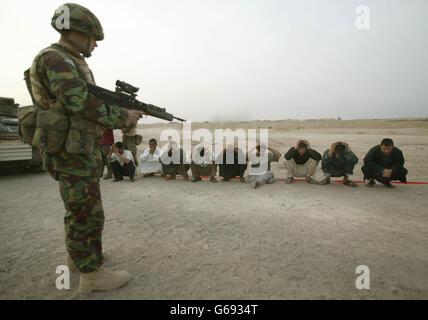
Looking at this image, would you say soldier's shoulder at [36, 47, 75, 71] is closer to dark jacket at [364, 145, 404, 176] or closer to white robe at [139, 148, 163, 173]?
white robe at [139, 148, 163, 173]

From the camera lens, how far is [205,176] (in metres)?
5.94

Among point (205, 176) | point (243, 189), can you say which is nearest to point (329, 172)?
point (243, 189)

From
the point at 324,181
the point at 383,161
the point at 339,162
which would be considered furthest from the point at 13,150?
the point at 383,161

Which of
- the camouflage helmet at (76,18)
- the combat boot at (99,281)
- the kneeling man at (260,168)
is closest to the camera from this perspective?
the camouflage helmet at (76,18)

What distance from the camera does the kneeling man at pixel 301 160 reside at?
5.32 metres

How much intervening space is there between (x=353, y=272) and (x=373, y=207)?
205 cm

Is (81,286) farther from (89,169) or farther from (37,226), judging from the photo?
(37,226)

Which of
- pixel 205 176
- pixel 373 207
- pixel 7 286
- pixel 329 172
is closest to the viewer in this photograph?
pixel 7 286

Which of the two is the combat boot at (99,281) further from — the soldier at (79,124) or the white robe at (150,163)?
the white robe at (150,163)

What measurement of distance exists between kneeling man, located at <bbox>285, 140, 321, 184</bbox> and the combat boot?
14.2ft

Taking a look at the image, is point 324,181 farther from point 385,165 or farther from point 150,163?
point 150,163

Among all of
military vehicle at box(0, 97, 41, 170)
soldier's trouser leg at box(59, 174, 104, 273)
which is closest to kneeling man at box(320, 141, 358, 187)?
soldier's trouser leg at box(59, 174, 104, 273)

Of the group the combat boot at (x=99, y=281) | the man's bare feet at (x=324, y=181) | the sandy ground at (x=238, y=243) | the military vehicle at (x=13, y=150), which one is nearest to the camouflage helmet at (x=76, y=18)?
the combat boot at (x=99, y=281)
